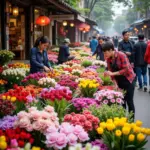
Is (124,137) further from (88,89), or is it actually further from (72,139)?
(88,89)

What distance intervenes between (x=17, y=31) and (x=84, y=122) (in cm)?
1642

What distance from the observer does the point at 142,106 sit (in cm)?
977

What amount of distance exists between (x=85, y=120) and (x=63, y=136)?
0.82 meters

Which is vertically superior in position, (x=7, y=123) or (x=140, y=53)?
(x=140, y=53)

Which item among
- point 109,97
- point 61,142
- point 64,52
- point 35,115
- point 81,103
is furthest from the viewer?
point 64,52

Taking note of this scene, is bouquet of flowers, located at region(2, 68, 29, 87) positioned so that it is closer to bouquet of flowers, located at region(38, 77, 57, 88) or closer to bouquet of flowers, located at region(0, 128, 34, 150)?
bouquet of flowers, located at region(38, 77, 57, 88)

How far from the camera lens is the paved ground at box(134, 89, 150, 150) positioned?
8.20 m

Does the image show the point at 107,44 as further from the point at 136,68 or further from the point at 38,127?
the point at 136,68

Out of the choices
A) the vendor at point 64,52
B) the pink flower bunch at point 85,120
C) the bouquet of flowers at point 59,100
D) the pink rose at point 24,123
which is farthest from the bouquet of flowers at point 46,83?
the vendor at point 64,52

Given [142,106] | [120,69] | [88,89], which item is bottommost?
[142,106]

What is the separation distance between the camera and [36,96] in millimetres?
5504

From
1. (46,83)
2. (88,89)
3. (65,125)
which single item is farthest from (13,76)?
(65,125)

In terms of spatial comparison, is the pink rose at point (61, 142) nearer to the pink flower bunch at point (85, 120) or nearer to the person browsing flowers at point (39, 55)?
the pink flower bunch at point (85, 120)

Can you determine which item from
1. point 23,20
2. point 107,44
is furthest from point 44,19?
point 107,44
